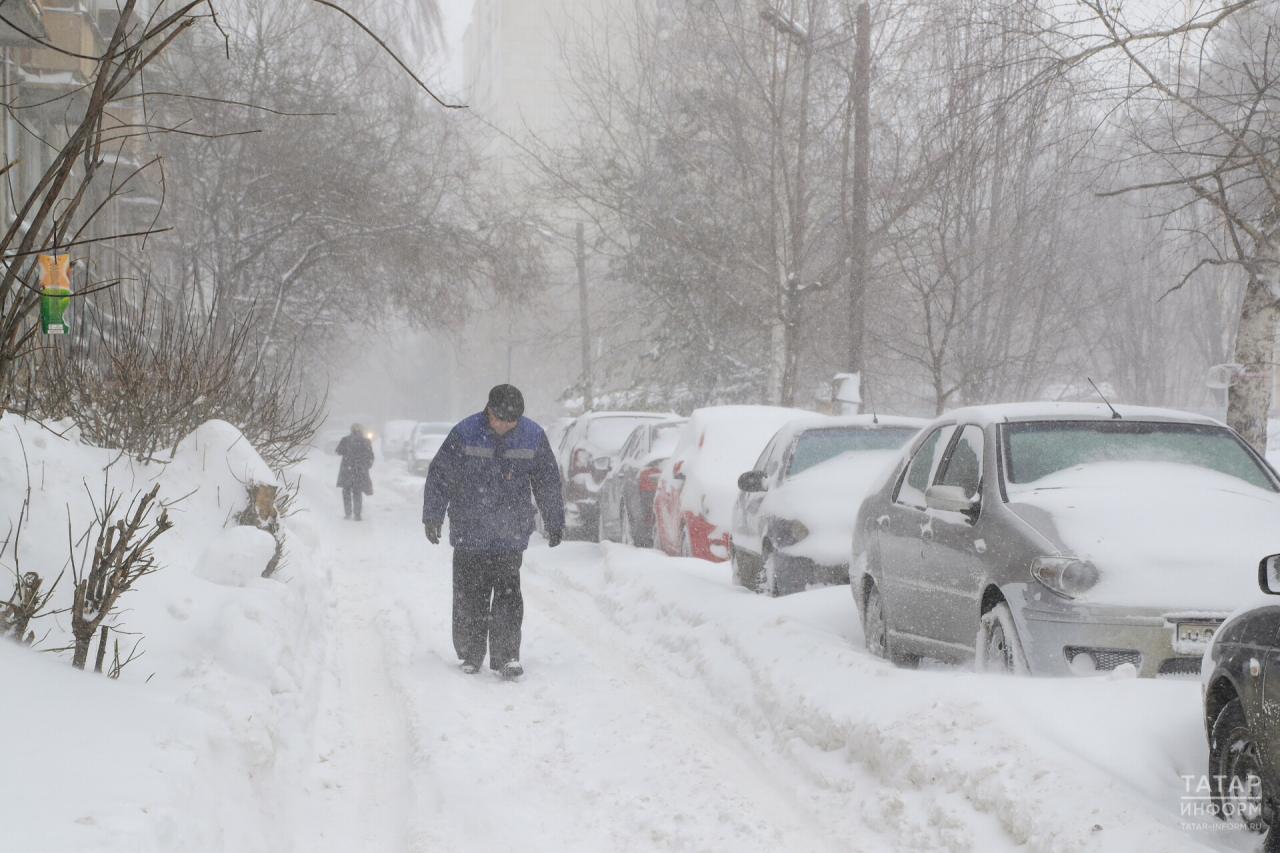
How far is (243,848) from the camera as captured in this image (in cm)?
397

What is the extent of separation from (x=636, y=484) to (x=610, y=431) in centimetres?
373

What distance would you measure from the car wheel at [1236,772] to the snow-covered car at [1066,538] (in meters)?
1.20

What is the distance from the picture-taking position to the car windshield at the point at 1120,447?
5.96m

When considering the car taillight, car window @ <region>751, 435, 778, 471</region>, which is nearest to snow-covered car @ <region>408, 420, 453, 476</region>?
the car taillight

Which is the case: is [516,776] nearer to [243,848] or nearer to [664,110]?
[243,848]

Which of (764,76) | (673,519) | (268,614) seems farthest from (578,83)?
(268,614)

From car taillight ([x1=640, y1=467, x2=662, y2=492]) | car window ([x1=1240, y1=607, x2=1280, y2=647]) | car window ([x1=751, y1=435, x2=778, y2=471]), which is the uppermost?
car window ([x1=751, y1=435, x2=778, y2=471])

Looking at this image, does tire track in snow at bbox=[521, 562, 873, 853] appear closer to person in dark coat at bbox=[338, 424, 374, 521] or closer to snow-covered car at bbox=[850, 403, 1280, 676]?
snow-covered car at bbox=[850, 403, 1280, 676]

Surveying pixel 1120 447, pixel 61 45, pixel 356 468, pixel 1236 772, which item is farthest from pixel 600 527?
pixel 1236 772

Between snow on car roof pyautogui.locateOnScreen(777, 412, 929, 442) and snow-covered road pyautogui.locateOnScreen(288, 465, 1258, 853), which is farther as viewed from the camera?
snow on car roof pyautogui.locateOnScreen(777, 412, 929, 442)

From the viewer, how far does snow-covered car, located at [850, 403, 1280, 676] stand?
4945 millimetres

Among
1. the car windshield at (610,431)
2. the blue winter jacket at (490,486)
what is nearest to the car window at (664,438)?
the car windshield at (610,431)

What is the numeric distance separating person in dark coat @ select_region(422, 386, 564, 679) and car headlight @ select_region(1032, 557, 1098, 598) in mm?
3295

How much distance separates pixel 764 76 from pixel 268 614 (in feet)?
49.5
